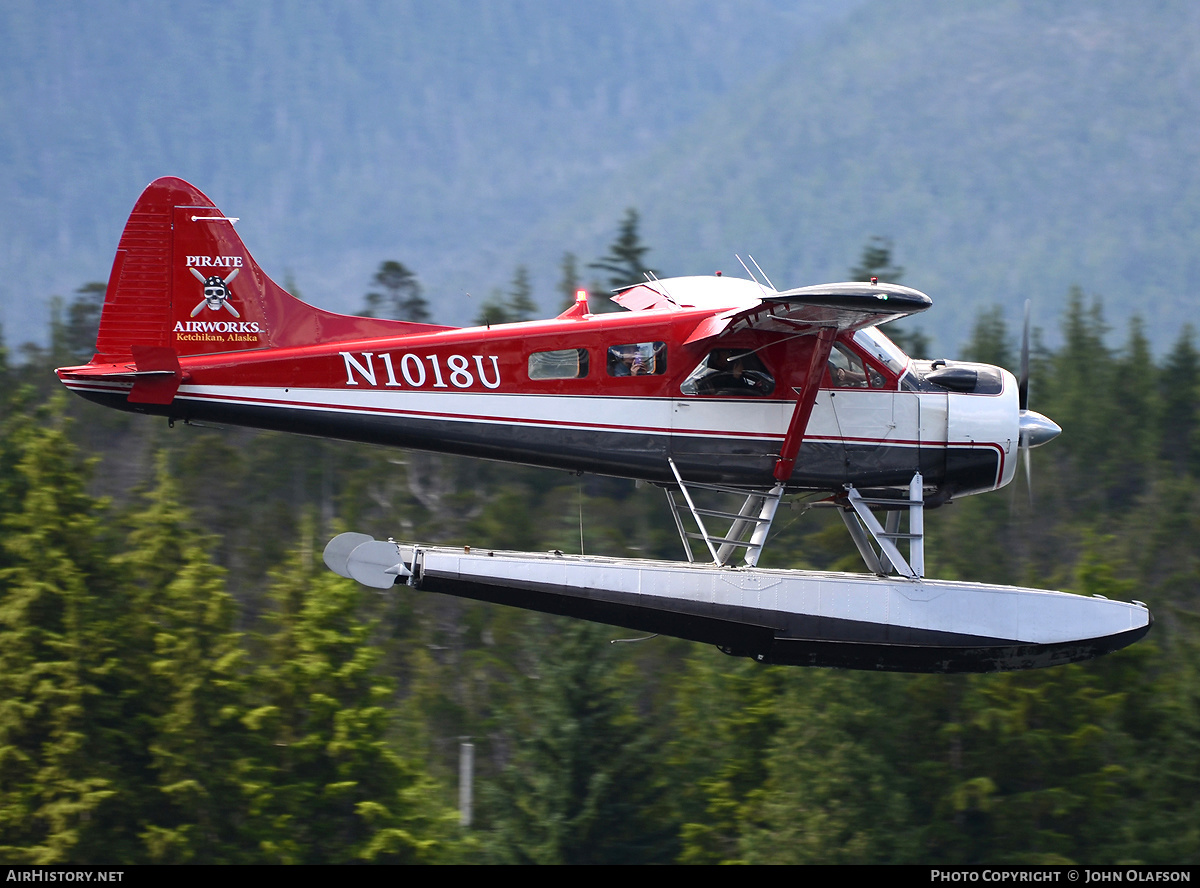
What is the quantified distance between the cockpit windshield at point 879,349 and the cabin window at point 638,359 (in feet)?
6.63

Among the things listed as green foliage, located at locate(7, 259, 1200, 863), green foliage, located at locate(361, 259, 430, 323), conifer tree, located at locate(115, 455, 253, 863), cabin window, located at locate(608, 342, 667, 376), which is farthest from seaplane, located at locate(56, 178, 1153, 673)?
green foliage, located at locate(361, 259, 430, 323)

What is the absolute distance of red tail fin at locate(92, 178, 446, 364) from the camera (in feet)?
44.1

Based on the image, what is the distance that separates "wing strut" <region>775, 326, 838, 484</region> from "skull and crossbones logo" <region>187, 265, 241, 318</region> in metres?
5.55

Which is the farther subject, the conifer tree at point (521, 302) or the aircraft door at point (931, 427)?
the conifer tree at point (521, 302)

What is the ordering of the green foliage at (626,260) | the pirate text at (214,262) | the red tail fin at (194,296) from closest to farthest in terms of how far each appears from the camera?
1. the red tail fin at (194,296)
2. the pirate text at (214,262)
3. the green foliage at (626,260)

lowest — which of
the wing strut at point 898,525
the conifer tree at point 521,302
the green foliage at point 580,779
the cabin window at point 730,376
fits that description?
the green foliage at point 580,779

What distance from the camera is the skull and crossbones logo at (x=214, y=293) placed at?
44.7 feet

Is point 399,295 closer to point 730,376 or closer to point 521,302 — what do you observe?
point 521,302

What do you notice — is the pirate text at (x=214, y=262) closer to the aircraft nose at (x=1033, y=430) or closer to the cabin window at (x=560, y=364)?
the cabin window at (x=560, y=364)

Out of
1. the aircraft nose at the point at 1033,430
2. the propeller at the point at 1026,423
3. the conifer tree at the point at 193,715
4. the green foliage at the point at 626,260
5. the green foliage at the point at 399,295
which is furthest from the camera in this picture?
the green foliage at the point at 399,295

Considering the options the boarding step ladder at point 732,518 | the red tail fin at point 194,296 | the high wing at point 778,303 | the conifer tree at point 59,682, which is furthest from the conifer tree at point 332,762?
the boarding step ladder at point 732,518

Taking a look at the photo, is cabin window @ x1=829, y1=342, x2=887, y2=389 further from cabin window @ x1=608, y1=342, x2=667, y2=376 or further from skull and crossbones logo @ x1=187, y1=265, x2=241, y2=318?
skull and crossbones logo @ x1=187, y1=265, x2=241, y2=318

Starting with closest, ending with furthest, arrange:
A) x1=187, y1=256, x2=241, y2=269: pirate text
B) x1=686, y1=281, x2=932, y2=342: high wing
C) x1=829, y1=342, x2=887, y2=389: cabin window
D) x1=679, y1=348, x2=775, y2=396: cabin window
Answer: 1. x1=686, y1=281, x2=932, y2=342: high wing
2. x1=187, y1=256, x2=241, y2=269: pirate text
3. x1=679, y1=348, x2=775, y2=396: cabin window
4. x1=829, y1=342, x2=887, y2=389: cabin window

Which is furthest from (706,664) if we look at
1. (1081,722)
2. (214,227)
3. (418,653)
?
(214,227)
